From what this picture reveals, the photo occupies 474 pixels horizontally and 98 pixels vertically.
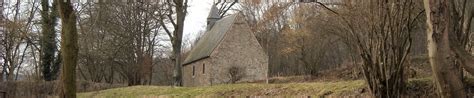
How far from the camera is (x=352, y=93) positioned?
10242 mm

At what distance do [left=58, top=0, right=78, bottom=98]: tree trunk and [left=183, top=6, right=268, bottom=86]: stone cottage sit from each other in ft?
86.1

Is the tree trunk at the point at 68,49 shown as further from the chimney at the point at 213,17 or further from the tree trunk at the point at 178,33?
the chimney at the point at 213,17

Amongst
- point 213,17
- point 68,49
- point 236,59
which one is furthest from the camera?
point 213,17

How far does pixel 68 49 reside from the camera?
952 centimetres

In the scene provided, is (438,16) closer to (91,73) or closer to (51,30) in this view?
(51,30)

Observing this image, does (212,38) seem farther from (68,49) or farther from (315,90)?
(68,49)

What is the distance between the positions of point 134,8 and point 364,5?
31915 mm

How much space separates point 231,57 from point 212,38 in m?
4.19

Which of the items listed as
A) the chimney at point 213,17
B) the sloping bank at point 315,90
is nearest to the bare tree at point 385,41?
the sloping bank at point 315,90

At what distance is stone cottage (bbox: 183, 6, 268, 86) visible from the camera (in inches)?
1463

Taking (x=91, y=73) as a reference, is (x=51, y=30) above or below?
above

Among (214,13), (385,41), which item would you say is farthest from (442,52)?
(214,13)

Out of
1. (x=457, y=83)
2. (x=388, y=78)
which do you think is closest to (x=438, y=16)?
(x=457, y=83)

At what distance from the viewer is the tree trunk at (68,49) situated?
933cm
